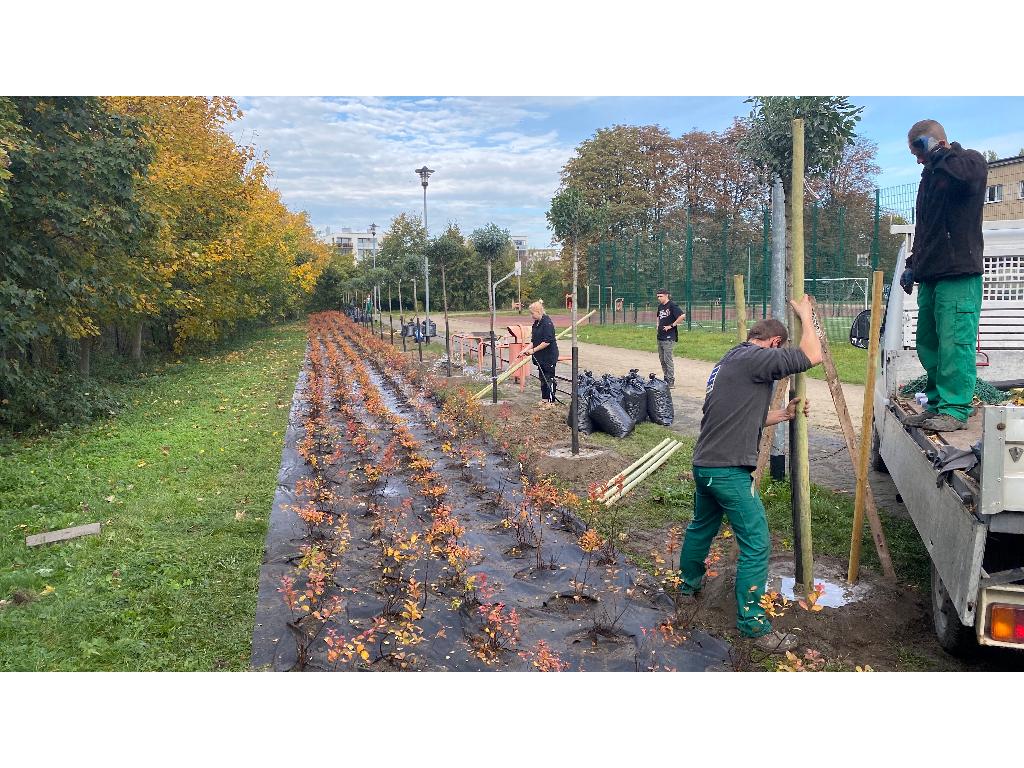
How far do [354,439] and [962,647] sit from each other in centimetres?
591

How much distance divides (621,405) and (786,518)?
139 inches

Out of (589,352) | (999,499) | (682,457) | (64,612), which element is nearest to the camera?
(999,499)

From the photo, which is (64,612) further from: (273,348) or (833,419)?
(273,348)

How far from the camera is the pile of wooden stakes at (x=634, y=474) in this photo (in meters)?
5.98

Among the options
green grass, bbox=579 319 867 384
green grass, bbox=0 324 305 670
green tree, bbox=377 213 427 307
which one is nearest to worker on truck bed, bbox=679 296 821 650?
green grass, bbox=0 324 305 670

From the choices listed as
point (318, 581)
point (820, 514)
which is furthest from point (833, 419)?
point (318, 581)

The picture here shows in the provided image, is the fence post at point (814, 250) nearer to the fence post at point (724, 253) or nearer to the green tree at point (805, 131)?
the fence post at point (724, 253)

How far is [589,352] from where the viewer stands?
20141 mm

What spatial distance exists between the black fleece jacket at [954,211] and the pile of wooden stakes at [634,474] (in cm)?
284

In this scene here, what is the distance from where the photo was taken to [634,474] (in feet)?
21.3

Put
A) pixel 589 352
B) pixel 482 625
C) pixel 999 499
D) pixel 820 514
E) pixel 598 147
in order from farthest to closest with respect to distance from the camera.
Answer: pixel 598 147, pixel 589 352, pixel 820 514, pixel 482 625, pixel 999 499

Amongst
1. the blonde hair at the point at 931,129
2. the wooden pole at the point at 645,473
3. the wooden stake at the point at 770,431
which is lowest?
the wooden pole at the point at 645,473

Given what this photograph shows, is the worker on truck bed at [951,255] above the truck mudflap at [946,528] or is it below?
above

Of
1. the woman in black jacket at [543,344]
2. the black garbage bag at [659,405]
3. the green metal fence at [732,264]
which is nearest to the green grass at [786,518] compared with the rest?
the black garbage bag at [659,405]
